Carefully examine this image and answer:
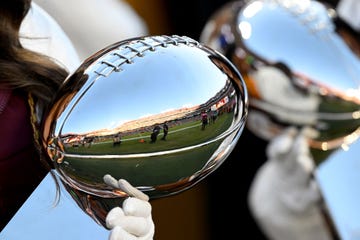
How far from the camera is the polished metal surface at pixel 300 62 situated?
76 cm

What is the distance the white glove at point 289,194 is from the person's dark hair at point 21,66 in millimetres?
468

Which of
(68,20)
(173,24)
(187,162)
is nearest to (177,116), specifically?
(187,162)

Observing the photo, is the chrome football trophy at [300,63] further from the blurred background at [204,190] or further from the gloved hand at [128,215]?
the gloved hand at [128,215]

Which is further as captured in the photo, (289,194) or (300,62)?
(289,194)

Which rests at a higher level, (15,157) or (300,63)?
(15,157)

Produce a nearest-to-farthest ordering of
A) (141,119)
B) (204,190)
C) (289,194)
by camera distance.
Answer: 1. (141,119)
2. (289,194)
3. (204,190)

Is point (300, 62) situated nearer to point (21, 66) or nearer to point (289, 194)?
point (289, 194)

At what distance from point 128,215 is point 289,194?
2.03ft

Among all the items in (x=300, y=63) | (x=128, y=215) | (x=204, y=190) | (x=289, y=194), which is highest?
(x=128, y=215)

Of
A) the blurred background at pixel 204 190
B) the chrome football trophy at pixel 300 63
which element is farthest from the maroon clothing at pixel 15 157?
the blurred background at pixel 204 190

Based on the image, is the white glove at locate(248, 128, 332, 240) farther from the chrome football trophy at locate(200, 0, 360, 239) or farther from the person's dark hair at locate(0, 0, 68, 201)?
the person's dark hair at locate(0, 0, 68, 201)

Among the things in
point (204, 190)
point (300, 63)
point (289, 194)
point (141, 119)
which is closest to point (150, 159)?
point (141, 119)

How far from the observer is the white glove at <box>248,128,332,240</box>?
2.86 feet

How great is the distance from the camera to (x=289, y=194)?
973 millimetres
